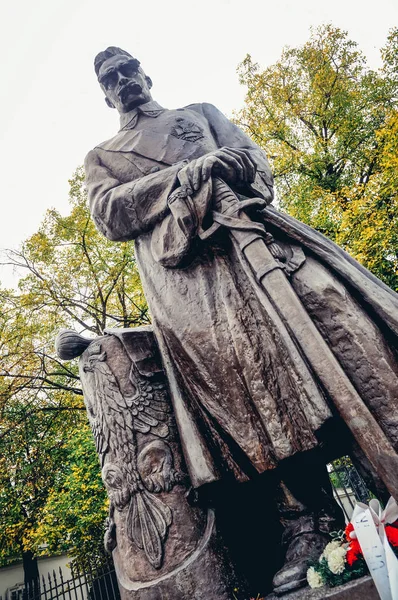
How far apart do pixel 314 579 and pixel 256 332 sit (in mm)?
1152

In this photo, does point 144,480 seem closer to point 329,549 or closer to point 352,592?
point 329,549

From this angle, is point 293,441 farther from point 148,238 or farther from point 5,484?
point 5,484

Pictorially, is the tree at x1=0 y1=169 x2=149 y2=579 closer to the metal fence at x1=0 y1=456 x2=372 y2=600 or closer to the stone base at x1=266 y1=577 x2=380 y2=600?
the metal fence at x1=0 y1=456 x2=372 y2=600

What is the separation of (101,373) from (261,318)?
1171 millimetres

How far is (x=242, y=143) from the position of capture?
3547 mm

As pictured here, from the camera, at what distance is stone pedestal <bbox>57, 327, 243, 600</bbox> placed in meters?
2.32

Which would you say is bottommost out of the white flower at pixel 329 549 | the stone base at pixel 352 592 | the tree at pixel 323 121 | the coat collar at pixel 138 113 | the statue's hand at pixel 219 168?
the stone base at pixel 352 592

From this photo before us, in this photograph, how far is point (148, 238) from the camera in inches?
125

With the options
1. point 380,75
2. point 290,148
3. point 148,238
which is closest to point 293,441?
point 148,238

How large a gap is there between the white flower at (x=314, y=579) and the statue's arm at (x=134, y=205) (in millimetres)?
2158

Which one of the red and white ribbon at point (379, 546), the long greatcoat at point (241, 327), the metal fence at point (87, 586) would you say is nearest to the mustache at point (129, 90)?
the long greatcoat at point (241, 327)

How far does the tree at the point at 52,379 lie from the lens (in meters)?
11.4

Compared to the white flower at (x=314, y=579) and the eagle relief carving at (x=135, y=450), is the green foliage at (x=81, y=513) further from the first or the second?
the white flower at (x=314, y=579)

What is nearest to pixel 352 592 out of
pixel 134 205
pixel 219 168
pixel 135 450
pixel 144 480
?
pixel 144 480
